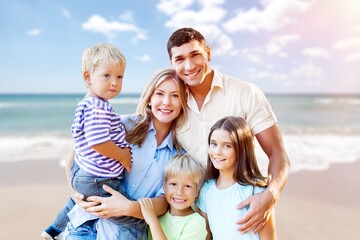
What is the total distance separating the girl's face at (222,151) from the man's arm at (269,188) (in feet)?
0.94

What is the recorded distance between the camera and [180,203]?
265 cm

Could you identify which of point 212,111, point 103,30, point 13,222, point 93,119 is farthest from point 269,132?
point 103,30

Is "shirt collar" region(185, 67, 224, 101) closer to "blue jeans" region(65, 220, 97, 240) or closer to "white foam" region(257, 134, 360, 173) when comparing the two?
"blue jeans" region(65, 220, 97, 240)

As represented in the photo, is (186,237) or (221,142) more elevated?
(221,142)

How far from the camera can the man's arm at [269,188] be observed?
8.36 ft

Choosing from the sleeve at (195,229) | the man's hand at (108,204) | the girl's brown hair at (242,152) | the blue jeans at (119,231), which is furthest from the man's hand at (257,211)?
the man's hand at (108,204)

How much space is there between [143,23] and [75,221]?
2604 centimetres

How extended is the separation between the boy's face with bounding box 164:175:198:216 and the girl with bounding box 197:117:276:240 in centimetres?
16

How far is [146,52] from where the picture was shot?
28.4 metres

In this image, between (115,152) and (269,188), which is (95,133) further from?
(269,188)

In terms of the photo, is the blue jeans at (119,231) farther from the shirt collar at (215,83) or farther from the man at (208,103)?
the shirt collar at (215,83)

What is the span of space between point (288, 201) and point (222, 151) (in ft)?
11.8

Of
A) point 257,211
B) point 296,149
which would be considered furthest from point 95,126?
point 296,149

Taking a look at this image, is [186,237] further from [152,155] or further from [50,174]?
[50,174]
